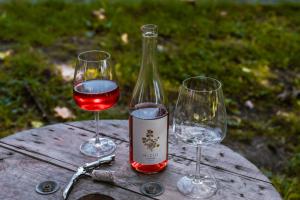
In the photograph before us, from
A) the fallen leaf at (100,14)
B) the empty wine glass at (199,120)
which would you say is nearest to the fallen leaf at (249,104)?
the fallen leaf at (100,14)

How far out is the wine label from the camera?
1.39 metres

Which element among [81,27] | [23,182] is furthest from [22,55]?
[23,182]

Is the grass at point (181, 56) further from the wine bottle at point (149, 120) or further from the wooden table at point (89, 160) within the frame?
the wine bottle at point (149, 120)

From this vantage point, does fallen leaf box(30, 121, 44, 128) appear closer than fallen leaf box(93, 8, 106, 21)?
Yes

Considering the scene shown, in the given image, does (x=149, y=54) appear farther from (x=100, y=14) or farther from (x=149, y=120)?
(x=100, y=14)

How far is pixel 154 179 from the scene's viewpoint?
1434 millimetres

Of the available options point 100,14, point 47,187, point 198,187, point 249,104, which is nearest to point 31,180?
point 47,187

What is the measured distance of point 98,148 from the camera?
5.24 feet

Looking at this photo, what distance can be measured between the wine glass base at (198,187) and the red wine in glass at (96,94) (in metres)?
0.34

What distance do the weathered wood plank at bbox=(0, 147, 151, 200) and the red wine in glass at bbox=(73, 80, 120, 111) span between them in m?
0.22

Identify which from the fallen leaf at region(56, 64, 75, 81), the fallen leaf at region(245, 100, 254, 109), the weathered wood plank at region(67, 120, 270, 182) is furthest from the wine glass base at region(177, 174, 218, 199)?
the fallen leaf at region(56, 64, 75, 81)

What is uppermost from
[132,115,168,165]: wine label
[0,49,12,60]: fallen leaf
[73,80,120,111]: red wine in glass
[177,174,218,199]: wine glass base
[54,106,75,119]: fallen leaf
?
[73,80,120,111]: red wine in glass

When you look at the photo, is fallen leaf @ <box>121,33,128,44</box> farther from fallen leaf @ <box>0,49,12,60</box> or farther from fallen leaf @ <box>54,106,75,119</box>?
fallen leaf @ <box>54,106,75,119</box>

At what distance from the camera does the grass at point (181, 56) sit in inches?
126
